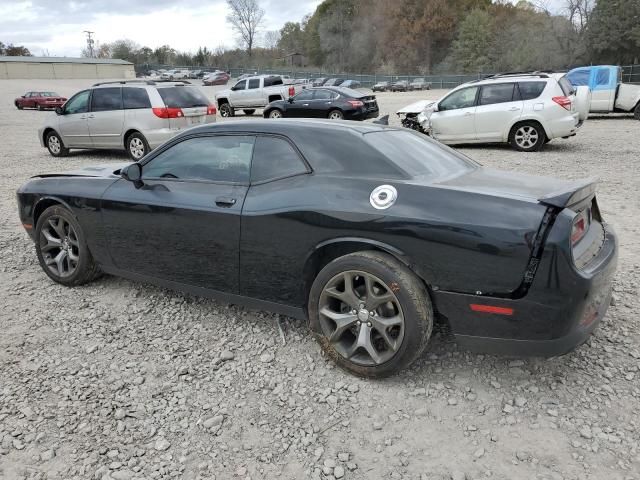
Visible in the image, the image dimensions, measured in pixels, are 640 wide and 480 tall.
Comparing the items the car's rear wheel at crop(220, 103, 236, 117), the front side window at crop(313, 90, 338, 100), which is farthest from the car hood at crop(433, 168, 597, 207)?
the car's rear wheel at crop(220, 103, 236, 117)

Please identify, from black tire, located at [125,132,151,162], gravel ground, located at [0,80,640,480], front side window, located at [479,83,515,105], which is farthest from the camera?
front side window, located at [479,83,515,105]

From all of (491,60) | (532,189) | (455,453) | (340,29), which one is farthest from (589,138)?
(340,29)

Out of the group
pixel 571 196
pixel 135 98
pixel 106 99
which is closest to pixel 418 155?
pixel 571 196

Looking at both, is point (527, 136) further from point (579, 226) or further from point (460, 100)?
point (579, 226)

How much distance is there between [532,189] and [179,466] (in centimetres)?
237

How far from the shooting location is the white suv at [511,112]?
1093cm

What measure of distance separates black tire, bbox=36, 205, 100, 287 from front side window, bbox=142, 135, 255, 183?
84 cm

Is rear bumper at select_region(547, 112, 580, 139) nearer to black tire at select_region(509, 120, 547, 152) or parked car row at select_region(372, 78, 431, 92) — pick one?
black tire at select_region(509, 120, 547, 152)

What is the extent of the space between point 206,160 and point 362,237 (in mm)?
1425

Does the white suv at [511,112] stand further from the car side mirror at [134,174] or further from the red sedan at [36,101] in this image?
the red sedan at [36,101]

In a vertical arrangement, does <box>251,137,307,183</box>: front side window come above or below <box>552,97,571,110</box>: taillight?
below

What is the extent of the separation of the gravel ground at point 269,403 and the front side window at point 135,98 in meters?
7.40

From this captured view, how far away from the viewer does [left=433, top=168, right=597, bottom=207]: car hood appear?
8.84 feet

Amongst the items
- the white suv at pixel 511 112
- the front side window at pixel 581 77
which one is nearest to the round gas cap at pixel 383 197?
the white suv at pixel 511 112
